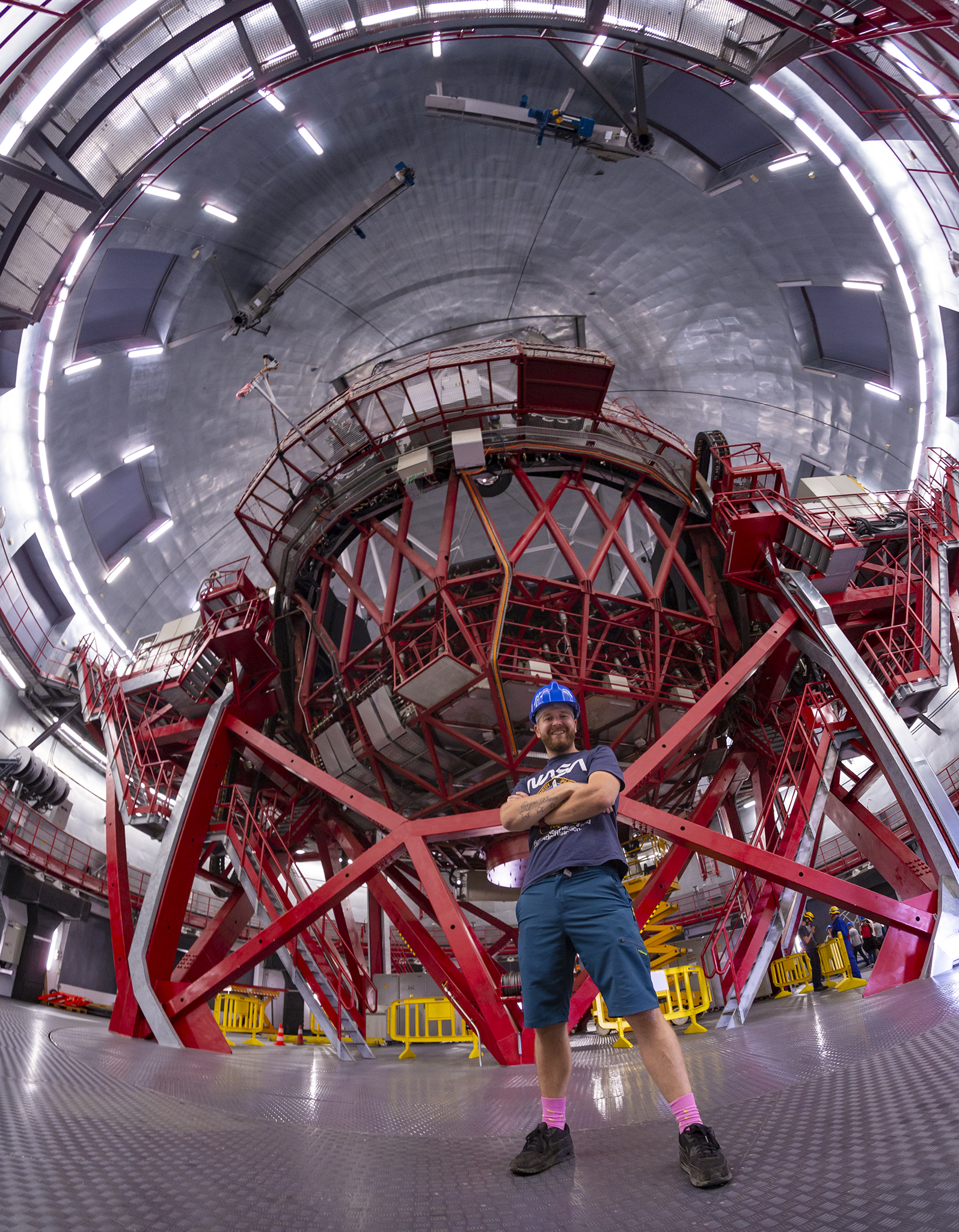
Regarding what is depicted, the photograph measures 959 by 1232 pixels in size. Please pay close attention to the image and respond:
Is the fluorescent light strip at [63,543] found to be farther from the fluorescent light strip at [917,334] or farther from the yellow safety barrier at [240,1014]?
the fluorescent light strip at [917,334]

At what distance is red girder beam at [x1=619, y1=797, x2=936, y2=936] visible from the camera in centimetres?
864

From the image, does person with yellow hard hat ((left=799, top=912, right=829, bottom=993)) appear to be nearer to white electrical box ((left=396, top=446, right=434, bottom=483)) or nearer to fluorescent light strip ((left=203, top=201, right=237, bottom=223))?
white electrical box ((left=396, top=446, right=434, bottom=483))

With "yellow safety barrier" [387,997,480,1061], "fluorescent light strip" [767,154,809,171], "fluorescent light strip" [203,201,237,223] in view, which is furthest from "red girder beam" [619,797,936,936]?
"fluorescent light strip" [203,201,237,223]

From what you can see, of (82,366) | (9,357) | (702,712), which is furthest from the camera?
(82,366)

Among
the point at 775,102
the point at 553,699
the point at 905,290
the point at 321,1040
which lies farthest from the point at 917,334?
the point at 321,1040

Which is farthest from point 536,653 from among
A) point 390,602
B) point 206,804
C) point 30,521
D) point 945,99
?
point 30,521

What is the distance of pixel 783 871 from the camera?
355 inches

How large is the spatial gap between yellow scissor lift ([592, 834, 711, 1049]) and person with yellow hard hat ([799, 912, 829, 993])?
222cm

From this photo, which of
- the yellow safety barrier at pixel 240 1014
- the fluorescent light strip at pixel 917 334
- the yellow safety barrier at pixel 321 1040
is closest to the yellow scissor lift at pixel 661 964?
the yellow safety barrier at pixel 321 1040

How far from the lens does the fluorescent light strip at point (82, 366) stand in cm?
1398

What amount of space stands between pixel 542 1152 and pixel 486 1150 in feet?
1.61

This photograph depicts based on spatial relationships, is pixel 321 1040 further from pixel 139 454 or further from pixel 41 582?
pixel 139 454

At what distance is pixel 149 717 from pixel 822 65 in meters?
15.1

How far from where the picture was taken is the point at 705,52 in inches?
423
